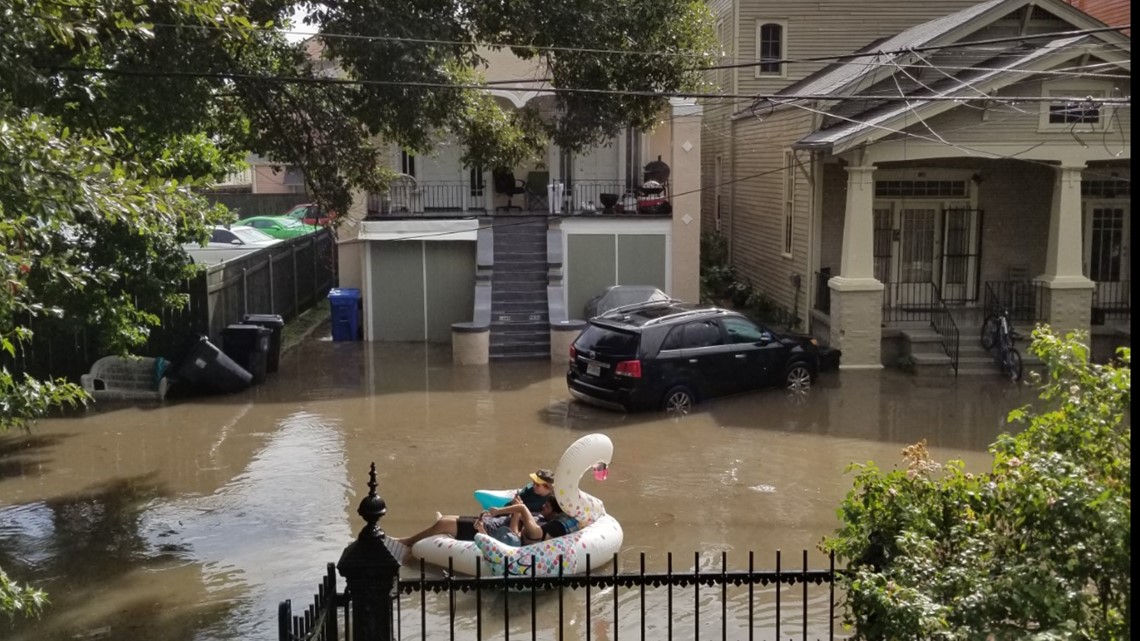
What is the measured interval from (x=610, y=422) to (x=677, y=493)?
3.75m

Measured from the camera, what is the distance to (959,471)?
5848mm

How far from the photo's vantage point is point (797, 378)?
754 inches

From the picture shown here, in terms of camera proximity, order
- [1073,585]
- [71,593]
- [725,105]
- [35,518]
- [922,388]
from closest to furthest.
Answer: [1073,585], [71,593], [35,518], [922,388], [725,105]

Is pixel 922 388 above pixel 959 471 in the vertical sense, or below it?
below

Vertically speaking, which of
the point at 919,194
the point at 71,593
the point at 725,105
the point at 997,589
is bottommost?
the point at 71,593

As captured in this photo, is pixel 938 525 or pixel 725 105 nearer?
pixel 938 525

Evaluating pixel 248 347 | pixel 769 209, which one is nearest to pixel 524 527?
pixel 248 347

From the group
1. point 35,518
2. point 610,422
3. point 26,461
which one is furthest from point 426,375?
point 35,518

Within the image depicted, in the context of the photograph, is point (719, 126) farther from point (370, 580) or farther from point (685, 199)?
point (370, 580)

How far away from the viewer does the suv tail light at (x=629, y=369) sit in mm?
17141

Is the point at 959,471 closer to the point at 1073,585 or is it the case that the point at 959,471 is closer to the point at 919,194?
the point at 1073,585

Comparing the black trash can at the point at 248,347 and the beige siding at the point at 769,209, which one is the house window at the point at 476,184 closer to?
the beige siding at the point at 769,209

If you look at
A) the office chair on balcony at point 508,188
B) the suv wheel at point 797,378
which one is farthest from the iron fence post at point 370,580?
the office chair on balcony at point 508,188

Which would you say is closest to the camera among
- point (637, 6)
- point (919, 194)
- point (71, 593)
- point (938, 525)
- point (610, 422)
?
point (938, 525)
